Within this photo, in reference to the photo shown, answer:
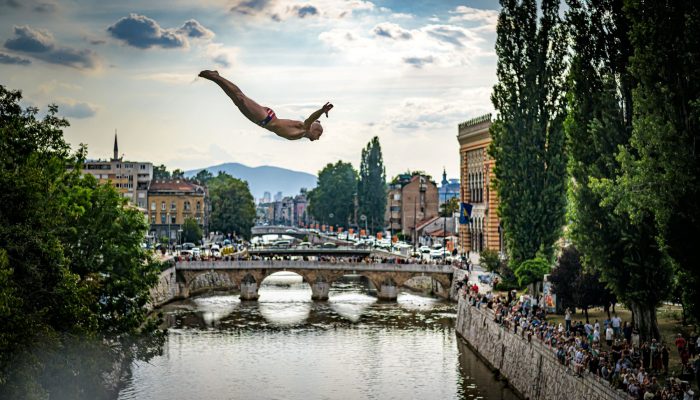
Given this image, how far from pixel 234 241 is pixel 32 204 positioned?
119407 millimetres

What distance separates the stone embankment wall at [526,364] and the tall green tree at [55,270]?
54.1ft

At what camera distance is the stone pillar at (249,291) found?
85062 mm

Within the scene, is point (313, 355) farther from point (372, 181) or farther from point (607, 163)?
point (372, 181)

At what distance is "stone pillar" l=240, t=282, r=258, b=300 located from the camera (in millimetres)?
85062

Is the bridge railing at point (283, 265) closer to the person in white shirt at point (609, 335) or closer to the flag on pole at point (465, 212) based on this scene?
the flag on pole at point (465, 212)

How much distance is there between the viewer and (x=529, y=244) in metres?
61.1

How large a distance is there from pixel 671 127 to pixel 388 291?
55.4m

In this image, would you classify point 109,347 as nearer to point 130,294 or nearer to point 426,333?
point 130,294

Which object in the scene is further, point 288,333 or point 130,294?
point 288,333

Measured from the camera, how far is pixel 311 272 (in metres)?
87.1

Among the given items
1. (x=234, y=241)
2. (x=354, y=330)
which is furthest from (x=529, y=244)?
(x=234, y=241)

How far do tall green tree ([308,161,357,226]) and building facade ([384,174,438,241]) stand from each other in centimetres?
999

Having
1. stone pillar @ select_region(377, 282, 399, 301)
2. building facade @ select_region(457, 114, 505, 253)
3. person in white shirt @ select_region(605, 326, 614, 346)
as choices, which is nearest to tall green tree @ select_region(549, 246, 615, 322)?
person in white shirt @ select_region(605, 326, 614, 346)

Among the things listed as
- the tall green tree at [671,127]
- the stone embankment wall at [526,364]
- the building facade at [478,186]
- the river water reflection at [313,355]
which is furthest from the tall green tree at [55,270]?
the building facade at [478,186]
